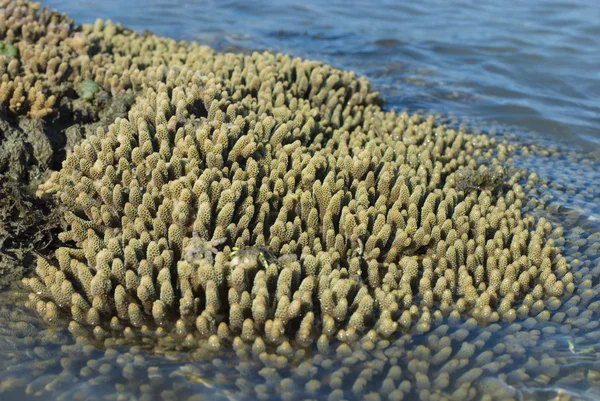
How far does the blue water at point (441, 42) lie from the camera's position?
10797 millimetres

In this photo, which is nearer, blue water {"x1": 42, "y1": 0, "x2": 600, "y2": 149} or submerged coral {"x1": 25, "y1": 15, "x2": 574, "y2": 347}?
submerged coral {"x1": 25, "y1": 15, "x2": 574, "y2": 347}

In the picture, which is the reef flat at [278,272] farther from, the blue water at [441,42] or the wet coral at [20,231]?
the blue water at [441,42]

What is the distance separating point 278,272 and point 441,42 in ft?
34.2

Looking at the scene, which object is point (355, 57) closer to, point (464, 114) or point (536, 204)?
point (464, 114)

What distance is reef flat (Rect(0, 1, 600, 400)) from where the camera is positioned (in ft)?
14.6

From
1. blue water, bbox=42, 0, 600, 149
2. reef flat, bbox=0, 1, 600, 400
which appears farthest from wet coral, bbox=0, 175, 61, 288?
blue water, bbox=42, 0, 600, 149

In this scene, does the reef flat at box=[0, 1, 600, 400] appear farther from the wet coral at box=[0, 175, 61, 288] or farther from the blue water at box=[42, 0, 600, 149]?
Result: the blue water at box=[42, 0, 600, 149]

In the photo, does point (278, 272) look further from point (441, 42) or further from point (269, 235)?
point (441, 42)

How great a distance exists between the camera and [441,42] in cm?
1395

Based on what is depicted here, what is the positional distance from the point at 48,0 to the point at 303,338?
13356 mm

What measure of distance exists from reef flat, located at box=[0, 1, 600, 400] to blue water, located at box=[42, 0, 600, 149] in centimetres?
374

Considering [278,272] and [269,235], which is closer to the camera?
[278,272]

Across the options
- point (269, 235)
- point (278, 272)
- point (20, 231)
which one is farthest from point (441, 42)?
point (20, 231)

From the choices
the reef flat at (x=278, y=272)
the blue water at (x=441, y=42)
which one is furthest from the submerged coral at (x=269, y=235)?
the blue water at (x=441, y=42)
